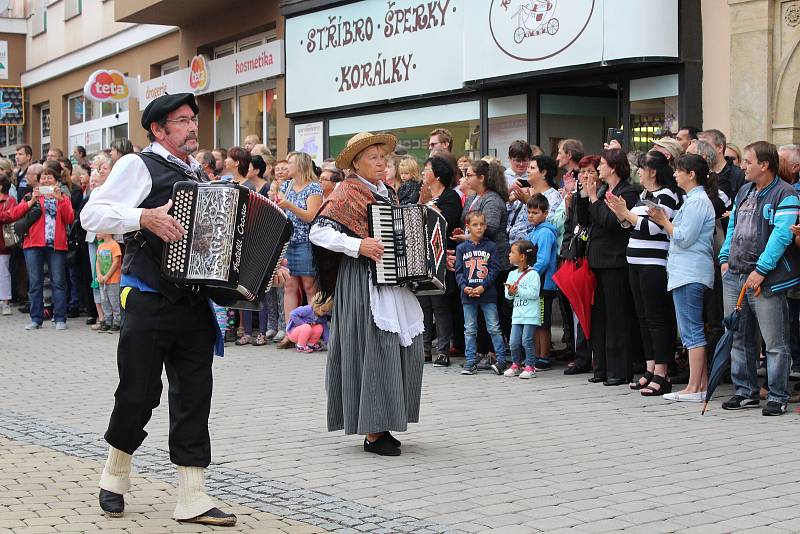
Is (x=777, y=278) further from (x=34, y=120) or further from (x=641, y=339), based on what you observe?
(x=34, y=120)

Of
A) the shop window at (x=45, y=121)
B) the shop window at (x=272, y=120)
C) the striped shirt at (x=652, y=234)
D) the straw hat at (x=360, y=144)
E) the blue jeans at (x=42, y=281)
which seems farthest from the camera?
the shop window at (x=45, y=121)

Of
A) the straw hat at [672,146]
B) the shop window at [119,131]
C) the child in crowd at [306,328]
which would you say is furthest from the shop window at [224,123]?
the straw hat at [672,146]

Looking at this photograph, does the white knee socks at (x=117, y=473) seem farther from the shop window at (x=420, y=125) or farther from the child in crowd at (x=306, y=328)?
the shop window at (x=420, y=125)

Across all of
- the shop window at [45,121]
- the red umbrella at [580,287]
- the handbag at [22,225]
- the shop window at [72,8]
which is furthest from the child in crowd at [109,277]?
the shop window at [45,121]

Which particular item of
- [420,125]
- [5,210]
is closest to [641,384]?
[420,125]

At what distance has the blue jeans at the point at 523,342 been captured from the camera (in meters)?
11.2

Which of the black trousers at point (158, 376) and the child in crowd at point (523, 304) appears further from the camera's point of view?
the child in crowd at point (523, 304)

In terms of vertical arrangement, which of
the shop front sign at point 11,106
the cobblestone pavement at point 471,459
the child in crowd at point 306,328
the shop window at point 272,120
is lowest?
the cobblestone pavement at point 471,459

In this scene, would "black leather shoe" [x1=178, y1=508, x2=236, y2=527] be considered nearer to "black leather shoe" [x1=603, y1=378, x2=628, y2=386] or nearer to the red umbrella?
"black leather shoe" [x1=603, y1=378, x2=628, y2=386]

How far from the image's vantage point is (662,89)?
1366 cm

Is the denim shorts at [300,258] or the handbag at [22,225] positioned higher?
the handbag at [22,225]

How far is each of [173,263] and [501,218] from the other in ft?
20.4

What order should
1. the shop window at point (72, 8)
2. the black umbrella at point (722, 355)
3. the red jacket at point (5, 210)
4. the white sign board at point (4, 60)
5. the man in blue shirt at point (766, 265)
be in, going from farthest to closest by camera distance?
the white sign board at point (4, 60) → the shop window at point (72, 8) → the red jacket at point (5, 210) → the man in blue shirt at point (766, 265) → the black umbrella at point (722, 355)

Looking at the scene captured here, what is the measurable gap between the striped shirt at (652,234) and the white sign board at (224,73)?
39.9 feet
